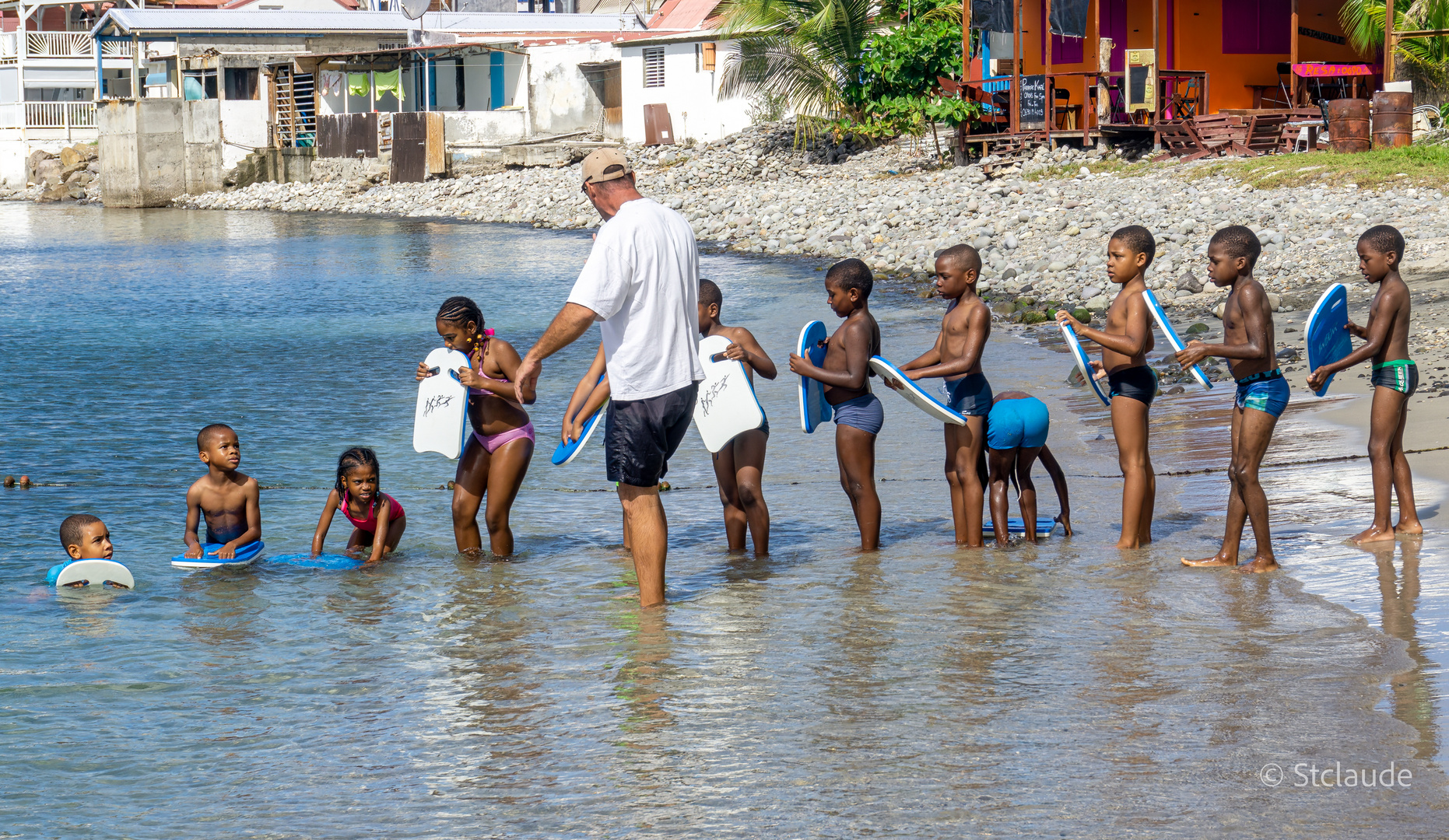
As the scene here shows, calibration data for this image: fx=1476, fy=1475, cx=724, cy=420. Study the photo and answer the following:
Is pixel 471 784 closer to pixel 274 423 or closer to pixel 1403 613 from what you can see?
pixel 1403 613

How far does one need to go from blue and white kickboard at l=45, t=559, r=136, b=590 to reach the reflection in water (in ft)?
17.1

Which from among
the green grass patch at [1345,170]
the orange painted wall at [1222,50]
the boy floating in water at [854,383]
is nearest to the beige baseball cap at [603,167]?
the boy floating in water at [854,383]

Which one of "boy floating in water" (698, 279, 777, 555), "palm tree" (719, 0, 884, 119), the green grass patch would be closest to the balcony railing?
"palm tree" (719, 0, 884, 119)

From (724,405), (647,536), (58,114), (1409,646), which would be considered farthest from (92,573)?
(58,114)

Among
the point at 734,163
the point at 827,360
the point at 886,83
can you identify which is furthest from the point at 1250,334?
the point at 734,163

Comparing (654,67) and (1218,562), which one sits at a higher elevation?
(654,67)

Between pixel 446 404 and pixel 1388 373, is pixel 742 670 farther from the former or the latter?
pixel 1388 373

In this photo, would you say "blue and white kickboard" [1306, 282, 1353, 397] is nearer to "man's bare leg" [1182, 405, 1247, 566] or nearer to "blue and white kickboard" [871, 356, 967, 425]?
"man's bare leg" [1182, 405, 1247, 566]

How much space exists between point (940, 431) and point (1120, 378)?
161 inches

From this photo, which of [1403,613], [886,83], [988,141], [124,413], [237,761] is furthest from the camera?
[886,83]

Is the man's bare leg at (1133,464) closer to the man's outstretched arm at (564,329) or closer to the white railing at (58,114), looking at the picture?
the man's outstretched arm at (564,329)

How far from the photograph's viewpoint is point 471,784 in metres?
4.12

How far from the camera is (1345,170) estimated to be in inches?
762

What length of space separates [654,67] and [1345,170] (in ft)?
94.3
